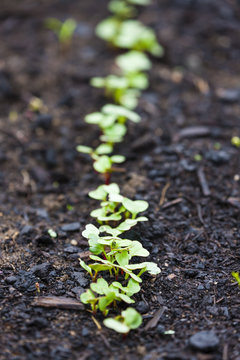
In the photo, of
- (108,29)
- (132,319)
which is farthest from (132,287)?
(108,29)

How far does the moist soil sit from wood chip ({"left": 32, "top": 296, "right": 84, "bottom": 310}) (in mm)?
13

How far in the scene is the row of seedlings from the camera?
1.78 meters

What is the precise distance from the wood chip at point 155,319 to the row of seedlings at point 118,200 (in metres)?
0.12

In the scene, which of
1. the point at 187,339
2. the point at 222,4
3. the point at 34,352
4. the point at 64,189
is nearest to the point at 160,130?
the point at 64,189

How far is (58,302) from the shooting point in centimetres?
182

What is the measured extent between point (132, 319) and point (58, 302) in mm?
389

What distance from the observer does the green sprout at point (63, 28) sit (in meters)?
3.82

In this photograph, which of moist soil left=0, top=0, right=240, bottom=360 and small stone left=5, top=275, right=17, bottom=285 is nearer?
moist soil left=0, top=0, right=240, bottom=360

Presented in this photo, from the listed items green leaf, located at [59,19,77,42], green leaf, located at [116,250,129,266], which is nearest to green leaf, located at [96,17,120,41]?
green leaf, located at [59,19,77,42]

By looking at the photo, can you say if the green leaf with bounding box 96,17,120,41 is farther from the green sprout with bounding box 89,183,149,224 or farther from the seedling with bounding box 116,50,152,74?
the green sprout with bounding box 89,183,149,224

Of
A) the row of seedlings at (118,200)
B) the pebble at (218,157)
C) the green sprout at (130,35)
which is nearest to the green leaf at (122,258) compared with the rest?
the row of seedlings at (118,200)

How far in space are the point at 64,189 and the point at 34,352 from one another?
1247 mm

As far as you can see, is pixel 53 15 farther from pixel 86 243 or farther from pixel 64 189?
pixel 86 243

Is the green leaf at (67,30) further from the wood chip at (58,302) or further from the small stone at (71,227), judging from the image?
the wood chip at (58,302)
